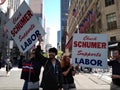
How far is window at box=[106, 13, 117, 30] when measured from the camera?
51.1 meters

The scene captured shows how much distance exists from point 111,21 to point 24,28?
Answer: 146ft

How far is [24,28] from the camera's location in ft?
28.2

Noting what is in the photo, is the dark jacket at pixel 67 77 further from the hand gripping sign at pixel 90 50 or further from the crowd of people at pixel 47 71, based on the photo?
the hand gripping sign at pixel 90 50

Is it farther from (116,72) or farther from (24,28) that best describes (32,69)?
(116,72)

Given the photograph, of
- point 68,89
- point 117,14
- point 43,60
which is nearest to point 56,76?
point 43,60

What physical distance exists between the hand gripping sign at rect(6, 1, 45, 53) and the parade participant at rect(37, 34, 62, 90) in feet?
4.23

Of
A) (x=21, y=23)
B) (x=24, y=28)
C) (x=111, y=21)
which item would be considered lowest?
(x=24, y=28)

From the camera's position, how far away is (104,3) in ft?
180

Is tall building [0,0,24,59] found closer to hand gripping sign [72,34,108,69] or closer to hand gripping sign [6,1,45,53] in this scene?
hand gripping sign [6,1,45,53]

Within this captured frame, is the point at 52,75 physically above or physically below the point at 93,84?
above

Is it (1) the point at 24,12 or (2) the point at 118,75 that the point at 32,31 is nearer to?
(1) the point at 24,12

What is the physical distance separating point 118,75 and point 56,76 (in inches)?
59.6

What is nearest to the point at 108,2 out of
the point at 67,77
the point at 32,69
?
the point at 67,77

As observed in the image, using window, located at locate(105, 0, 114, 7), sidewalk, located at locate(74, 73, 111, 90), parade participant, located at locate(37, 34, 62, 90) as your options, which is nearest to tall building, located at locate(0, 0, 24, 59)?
window, located at locate(105, 0, 114, 7)
